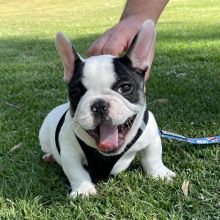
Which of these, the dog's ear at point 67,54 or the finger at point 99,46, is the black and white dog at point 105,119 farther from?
the finger at point 99,46

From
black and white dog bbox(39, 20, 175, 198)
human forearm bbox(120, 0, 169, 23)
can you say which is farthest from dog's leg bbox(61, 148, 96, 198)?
human forearm bbox(120, 0, 169, 23)

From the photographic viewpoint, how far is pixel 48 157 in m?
3.18

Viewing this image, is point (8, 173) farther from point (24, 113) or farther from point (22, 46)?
point (22, 46)

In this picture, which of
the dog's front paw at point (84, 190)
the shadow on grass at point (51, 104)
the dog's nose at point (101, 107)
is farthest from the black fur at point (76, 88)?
the shadow on grass at point (51, 104)

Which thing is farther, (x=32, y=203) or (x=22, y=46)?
(x=22, y=46)

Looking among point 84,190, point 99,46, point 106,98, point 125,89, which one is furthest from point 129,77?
point 84,190

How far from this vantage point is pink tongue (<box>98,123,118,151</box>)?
96.0 inches

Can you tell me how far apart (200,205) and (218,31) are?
25.0ft

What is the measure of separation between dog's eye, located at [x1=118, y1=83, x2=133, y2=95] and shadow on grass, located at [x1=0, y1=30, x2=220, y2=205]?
68 cm

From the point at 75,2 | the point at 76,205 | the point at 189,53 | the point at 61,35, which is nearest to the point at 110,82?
the point at 61,35

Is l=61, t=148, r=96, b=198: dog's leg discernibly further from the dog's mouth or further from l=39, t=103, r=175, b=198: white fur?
the dog's mouth

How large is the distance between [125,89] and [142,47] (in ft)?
0.92

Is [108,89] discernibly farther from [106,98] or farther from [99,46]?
[99,46]

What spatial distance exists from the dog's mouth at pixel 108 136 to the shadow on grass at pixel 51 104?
0.41m
